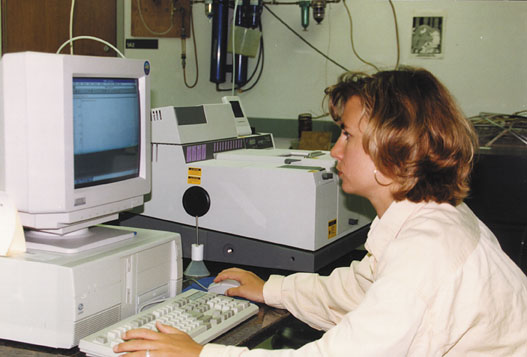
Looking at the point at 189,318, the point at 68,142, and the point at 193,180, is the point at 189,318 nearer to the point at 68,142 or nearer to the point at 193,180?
the point at 68,142

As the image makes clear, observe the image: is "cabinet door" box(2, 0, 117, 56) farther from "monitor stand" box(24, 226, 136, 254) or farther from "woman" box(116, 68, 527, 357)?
"woman" box(116, 68, 527, 357)

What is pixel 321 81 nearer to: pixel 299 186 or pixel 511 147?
pixel 511 147

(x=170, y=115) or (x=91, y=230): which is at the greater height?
(x=170, y=115)

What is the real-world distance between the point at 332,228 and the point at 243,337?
1.82ft

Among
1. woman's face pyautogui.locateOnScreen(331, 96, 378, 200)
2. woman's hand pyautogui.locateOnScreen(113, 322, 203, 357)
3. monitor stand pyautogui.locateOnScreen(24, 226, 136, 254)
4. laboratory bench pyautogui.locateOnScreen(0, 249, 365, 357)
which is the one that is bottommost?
laboratory bench pyautogui.locateOnScreen(0, 249, 365, 357)

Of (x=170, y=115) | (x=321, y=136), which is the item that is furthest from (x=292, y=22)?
(x=170, y=115)

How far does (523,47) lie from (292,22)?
1298mm

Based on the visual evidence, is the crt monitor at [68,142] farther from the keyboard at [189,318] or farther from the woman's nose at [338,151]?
the woman's nose at [338,151]

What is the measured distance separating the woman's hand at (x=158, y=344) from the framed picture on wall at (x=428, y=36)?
2.67 metres

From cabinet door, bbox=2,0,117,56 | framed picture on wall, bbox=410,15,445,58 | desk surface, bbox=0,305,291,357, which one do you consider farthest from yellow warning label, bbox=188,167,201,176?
framed picture on wall, bbox=410,15,445,58

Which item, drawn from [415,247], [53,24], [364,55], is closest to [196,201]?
[415,247]

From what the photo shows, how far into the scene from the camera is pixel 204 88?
12.7 ft

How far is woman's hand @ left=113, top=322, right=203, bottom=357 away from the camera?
3.44ft

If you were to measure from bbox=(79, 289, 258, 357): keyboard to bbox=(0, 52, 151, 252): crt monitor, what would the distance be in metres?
0.19
